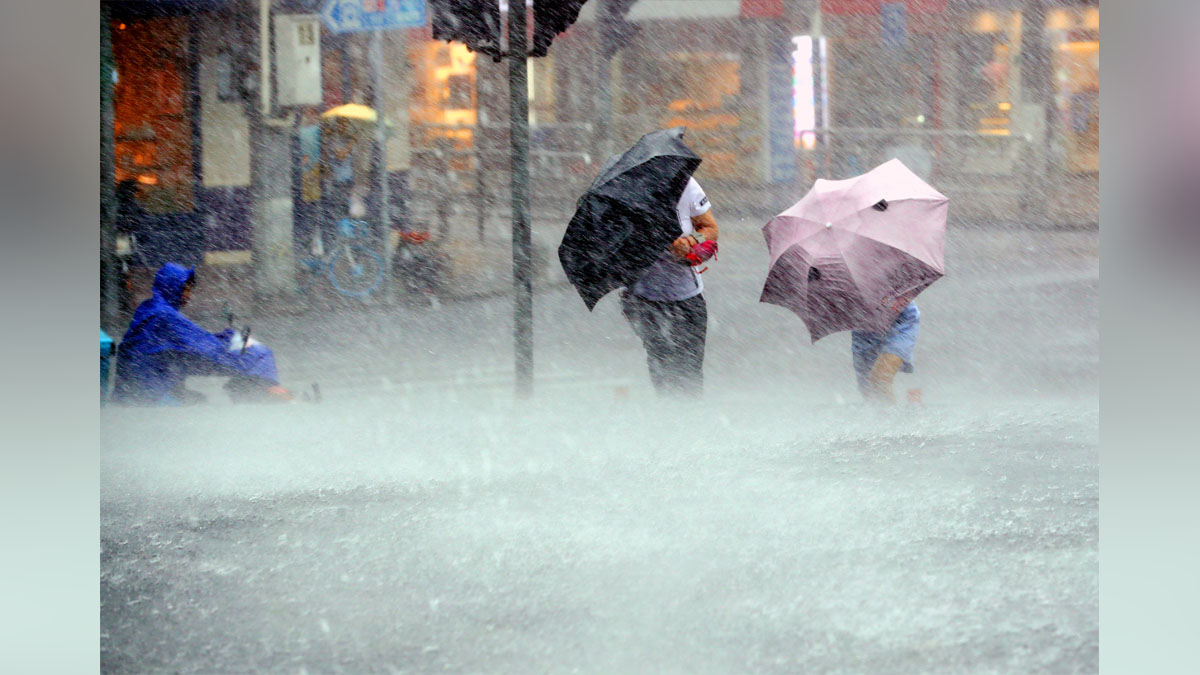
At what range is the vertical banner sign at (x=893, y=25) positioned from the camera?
18.0 metres

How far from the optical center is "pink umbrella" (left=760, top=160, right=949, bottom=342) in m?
5.48

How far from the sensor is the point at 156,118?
1209 centimetres

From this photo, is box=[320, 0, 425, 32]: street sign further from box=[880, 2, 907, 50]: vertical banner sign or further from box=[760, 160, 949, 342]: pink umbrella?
box=[880, 2, 907, 50]: vertical banner sign

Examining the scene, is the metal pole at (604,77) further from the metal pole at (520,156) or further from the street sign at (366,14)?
the metal pole at (520,156)

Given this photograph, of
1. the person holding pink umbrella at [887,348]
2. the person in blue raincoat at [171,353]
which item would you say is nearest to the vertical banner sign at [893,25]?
the person holding pink umbrella at [887,348]

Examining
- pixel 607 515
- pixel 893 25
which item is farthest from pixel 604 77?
pixel 607 515

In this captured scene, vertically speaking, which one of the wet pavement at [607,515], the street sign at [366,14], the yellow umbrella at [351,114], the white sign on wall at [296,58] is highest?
the white sign on wall at [296,58]

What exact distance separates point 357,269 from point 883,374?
701cm

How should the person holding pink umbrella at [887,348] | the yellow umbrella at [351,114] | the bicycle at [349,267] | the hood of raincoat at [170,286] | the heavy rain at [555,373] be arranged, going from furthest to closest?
the yellow umbrella at [351,114], the bicycle at [349,267], the hood of raincoat at [170,286], the person holding pink umbrella at [887,348], the heavy rain at [555,373]

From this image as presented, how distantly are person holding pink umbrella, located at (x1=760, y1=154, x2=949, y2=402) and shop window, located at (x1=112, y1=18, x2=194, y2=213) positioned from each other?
24.9ft

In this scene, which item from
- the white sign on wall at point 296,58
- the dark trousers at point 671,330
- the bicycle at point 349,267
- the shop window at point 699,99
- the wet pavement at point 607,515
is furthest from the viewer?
the shop window at point 699,99

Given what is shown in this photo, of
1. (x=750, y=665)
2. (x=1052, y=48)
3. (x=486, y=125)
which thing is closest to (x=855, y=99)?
(x=1052, y=48)

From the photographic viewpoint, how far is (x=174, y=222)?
11719 mm
